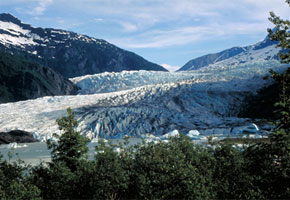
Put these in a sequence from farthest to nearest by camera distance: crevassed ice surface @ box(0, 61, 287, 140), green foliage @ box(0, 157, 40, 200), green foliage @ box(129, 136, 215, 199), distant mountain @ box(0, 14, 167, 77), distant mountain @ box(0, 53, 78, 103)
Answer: distant mountain @ box(0, 14, 167, 77)
distant mountain @ box(0, 53, 78, 103)
crevassed ice surface @ box(0, 61, 287, 140)
green foliage @ box(129, 136, 215, 199)
green foliage @ box(0, 157, 40, 200)

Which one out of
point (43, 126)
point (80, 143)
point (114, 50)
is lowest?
point (43, 126)

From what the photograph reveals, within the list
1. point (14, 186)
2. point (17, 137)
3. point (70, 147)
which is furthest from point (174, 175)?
point (17, 137)

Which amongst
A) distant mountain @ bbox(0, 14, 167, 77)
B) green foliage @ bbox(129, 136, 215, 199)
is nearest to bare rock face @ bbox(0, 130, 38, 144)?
green foliage @ bbox(129, 136, 215, 199)

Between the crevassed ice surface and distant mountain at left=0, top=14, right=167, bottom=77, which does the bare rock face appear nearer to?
the crevassed ice surface

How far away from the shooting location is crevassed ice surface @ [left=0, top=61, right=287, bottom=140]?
3641cm

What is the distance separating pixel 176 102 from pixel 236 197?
32.5m

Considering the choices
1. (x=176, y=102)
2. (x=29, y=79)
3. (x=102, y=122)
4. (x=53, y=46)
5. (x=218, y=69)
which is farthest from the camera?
(x=53, y=46)

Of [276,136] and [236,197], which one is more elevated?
[276,136]

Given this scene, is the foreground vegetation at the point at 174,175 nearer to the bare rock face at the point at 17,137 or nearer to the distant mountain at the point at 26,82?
the bare rock face at the point at 17,137

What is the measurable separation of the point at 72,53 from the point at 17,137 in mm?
116551

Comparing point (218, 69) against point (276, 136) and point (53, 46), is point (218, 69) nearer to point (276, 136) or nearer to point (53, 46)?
point (276, 136)

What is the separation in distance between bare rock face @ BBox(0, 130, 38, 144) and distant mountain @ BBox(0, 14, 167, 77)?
10730 centimetres

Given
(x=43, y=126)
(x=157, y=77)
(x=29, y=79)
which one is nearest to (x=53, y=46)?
(x=29, y=79)

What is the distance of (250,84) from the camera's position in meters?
41.7
